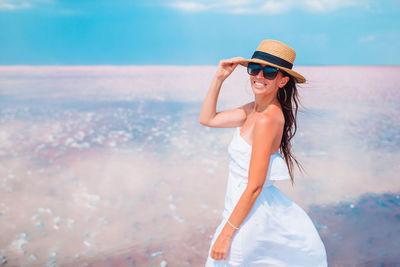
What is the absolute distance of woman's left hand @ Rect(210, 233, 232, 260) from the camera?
75.9 inches

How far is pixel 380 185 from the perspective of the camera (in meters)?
5.58

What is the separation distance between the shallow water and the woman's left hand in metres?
1.69

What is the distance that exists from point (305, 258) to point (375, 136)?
803 cm

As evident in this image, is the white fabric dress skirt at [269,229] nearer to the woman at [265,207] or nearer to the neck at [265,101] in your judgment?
the woman at [265,207]

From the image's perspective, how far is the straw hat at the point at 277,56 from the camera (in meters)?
1.95

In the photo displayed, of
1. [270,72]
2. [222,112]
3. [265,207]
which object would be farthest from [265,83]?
[265,207]

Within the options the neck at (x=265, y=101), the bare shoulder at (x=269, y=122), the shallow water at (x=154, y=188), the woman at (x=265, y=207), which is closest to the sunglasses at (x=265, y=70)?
the woman at (x=265, y=207)

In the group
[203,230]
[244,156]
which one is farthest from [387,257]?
[244,156]

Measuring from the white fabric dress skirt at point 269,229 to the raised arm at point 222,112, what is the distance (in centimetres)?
24

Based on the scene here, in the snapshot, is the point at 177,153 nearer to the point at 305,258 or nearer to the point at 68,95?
the point at 305,258

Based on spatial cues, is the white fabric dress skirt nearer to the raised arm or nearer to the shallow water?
the raised arm

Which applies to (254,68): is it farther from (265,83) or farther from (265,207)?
(265,207)

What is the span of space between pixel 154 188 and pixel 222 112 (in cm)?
345

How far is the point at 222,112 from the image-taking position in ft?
7.64
